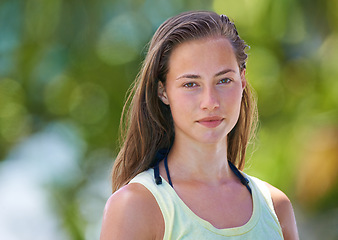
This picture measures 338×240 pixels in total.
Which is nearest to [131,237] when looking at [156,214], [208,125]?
[156,214]

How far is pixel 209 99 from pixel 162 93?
0.24 m

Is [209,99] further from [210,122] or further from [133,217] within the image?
[133,217]

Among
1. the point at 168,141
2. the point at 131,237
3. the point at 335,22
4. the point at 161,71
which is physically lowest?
the point at 335,22

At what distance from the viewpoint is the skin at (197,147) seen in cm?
201

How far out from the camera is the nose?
81.5 inches

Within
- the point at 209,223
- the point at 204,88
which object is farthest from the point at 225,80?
the point at 209,223

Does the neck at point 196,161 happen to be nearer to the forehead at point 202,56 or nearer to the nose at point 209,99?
the nose at point 209,99

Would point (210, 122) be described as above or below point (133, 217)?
above

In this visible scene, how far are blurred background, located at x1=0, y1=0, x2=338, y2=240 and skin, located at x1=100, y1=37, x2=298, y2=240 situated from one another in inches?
192

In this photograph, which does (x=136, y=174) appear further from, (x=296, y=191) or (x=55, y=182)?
(x=55, y=182)

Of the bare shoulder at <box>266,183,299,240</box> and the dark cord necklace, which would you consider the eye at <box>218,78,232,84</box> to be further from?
the bare shoulder at <box>266,183,299,240</box>

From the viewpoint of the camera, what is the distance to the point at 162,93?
225cm

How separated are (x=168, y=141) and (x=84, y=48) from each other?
6.32 meters

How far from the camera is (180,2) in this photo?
8211mm
